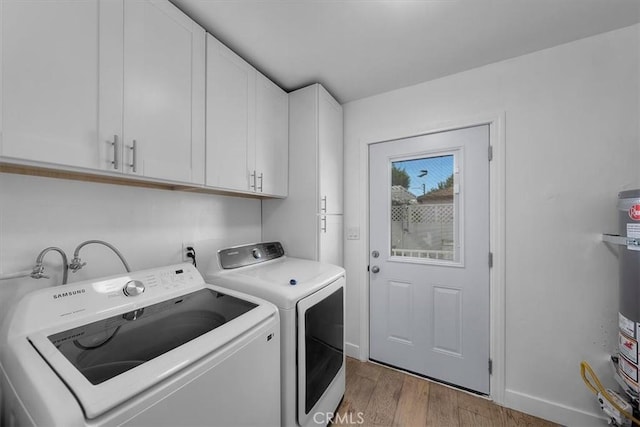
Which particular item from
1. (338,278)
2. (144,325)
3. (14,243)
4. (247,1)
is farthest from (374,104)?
(14,243)

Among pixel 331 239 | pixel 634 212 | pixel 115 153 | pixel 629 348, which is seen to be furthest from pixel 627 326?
pixel 115 153

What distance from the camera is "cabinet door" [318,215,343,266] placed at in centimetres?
194

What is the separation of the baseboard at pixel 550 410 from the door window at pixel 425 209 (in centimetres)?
96

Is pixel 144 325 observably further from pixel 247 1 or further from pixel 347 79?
pixel 347 79

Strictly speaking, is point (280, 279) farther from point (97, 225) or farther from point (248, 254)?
point (97, 225)

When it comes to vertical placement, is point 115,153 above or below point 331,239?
above

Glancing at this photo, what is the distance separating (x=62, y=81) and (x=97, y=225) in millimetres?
647

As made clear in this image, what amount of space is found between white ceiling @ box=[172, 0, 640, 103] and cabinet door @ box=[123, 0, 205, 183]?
21cm

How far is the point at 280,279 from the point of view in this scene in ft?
4.55

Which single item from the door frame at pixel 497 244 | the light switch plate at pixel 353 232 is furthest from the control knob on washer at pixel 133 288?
the door frame at pixel 497 244

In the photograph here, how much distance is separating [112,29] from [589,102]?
2.56 metres

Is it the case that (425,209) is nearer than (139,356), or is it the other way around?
(139,356)

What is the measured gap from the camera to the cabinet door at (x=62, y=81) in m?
0.76

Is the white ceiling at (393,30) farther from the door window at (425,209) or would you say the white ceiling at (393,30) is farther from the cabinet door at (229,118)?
the door window at (425,209)
